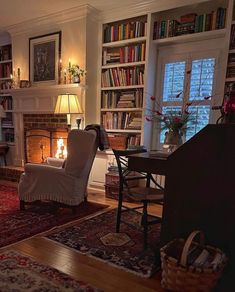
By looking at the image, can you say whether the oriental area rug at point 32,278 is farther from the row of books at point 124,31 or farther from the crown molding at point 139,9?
the crown molding at point 139,9

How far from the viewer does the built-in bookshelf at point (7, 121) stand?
17.2 feet

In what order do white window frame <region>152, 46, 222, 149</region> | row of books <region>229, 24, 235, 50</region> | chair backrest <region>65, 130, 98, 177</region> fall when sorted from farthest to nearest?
white window frame <region>152, 46, 222, 149</region> < row of books <region>229, 24, 235, 50</region> < chair backrest <region>65, 130, 98, 177</region>

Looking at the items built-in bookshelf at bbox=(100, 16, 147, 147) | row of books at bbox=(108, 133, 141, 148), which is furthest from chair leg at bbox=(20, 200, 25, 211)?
built-in bookshelf at bbox=(100, 16, 147, 147)

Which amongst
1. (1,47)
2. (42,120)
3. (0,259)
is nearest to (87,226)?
(0,259)

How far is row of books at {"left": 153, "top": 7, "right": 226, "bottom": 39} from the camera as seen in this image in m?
3.16

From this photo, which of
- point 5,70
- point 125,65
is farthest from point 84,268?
point 5,70

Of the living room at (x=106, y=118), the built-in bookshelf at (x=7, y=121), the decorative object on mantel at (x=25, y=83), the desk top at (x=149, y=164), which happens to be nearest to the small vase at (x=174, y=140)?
the living room at (x=106, y=118)

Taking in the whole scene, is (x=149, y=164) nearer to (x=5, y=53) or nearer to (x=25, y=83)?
(x=25, y=83)

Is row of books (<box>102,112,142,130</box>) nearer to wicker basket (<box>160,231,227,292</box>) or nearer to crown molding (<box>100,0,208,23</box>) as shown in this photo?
crown molding (<box>100,0,208,23</box>)

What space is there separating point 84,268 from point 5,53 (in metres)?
4.90

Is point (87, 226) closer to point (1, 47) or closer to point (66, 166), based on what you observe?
point (66, 166)

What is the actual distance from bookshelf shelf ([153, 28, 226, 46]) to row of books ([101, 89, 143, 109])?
0.77 meters

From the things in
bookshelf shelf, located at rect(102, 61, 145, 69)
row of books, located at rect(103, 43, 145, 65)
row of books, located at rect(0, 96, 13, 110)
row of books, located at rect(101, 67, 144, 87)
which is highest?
row of books, located at rect(103, 43, 145, 65)

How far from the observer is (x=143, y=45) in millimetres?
3742
